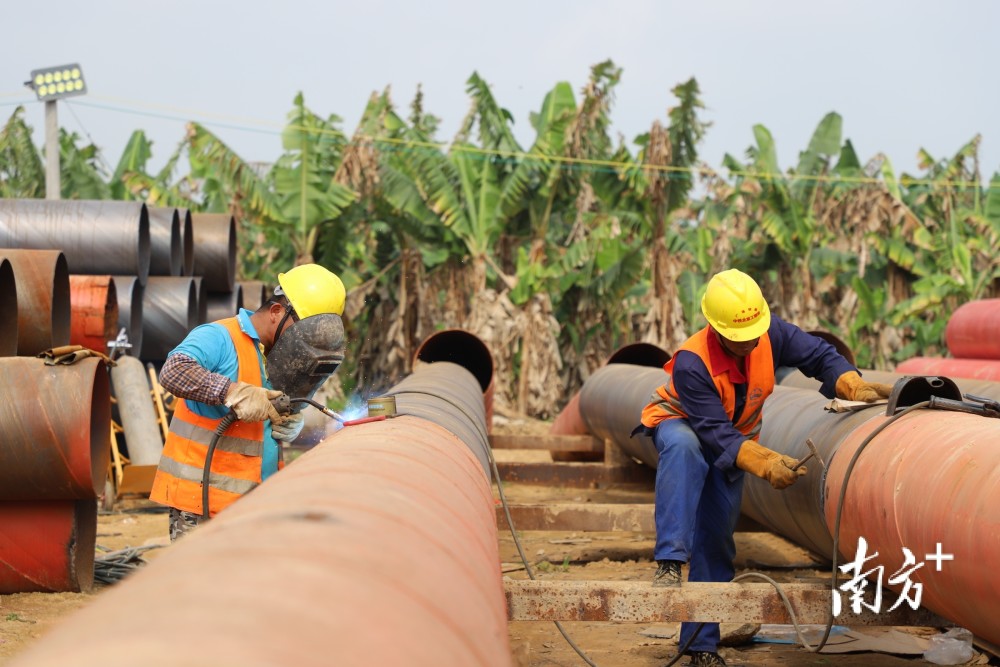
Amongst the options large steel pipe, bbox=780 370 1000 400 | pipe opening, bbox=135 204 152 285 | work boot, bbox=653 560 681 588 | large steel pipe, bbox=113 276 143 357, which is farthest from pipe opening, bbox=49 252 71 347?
large steel pipe, bbox=780 370 1000 400

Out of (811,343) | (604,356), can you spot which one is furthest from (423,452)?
(604,356)

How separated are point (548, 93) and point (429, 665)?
17.0 metres

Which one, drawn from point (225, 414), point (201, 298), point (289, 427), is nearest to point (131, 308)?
point (201, 298)

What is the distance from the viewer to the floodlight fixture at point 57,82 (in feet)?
41.5

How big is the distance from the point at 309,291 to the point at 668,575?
1.72 metres

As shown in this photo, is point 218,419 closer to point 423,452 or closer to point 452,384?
point 423,452

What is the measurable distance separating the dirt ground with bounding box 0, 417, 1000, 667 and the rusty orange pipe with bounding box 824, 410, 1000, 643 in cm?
106

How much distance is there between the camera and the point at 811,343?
188 inches

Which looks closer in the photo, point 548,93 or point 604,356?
point 548,93

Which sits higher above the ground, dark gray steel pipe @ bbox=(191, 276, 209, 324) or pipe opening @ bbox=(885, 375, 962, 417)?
pipe opening @ bbox=(885, 375, 962, 417)

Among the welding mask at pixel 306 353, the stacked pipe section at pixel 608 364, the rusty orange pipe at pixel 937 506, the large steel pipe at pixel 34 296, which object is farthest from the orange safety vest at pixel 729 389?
the stacked pipe section at pixel 608 364

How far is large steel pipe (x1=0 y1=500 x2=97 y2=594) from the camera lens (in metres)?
5.43

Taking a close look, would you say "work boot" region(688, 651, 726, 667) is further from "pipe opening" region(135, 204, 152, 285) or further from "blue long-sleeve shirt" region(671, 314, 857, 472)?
"pipe opening" region(135, 204, 152, 285)

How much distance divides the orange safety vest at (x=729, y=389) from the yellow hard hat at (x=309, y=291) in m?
1.52
